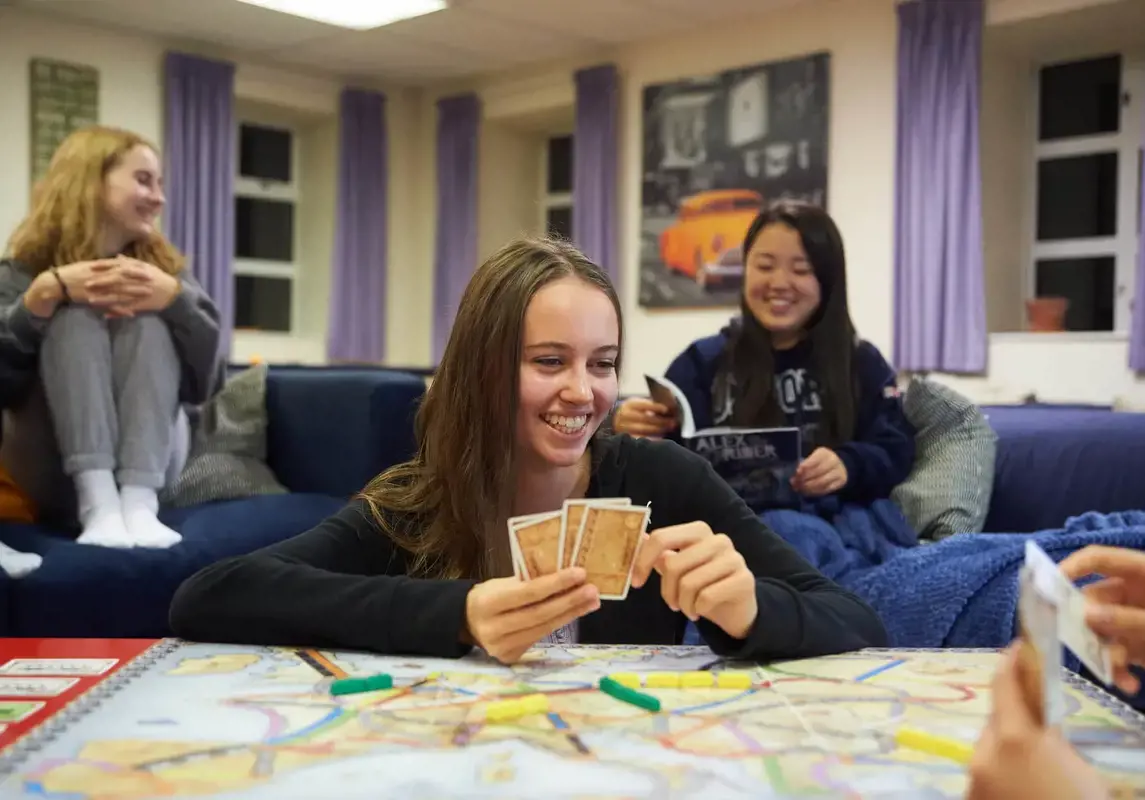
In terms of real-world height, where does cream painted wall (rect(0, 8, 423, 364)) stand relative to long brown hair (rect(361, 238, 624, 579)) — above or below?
above

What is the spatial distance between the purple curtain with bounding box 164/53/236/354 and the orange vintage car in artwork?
8.81 ft

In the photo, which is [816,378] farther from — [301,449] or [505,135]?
[505,135]

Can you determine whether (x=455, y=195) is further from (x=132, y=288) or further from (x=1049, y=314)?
(x=132, y=288)

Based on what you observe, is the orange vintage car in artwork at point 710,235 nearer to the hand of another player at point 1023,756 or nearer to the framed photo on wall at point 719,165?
the framed photo on wall at point 719,165

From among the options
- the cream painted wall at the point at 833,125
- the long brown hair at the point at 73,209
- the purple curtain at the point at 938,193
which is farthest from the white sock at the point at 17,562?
the purple curtain at the point at 938,193

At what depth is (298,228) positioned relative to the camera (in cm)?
764

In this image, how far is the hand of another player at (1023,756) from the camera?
23.5 inches

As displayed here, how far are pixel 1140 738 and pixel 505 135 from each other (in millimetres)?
7176

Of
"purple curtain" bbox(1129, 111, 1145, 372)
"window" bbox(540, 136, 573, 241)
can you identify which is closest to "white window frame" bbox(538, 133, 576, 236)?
"window" bbox(540, 136, 573, 241)

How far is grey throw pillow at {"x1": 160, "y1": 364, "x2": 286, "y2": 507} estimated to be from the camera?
2912 mm

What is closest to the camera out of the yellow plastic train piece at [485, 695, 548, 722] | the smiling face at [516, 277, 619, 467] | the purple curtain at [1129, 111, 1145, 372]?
the yellow plastic train piece at [485, 695, 548, 722]

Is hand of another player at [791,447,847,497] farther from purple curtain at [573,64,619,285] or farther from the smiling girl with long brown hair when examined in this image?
purple curtain at [573,64,619,285]

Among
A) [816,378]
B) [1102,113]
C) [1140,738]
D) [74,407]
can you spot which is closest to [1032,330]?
[1102,113]

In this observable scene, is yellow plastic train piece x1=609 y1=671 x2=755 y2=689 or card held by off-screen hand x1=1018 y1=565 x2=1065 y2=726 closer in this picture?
card held by off-screen hand x1=1018 y1=565 x2=1065 y2=726
